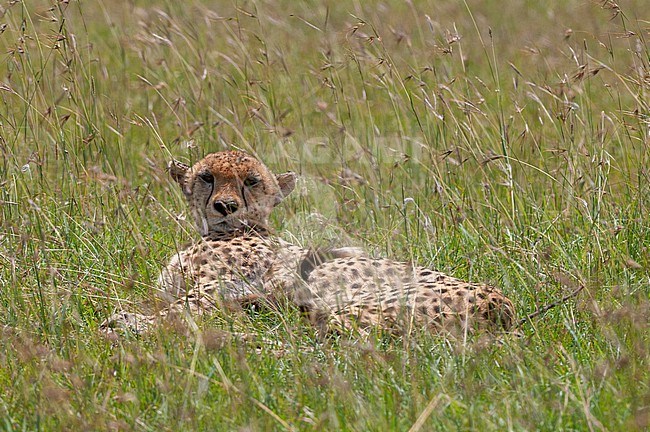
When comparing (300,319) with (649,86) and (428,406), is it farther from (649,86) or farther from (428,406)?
(649,86)

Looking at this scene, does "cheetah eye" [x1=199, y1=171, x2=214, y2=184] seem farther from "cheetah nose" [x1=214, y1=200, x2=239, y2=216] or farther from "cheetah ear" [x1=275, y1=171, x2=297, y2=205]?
"cheetah ear" [x1=275, y1=171, x2=297, y2=205]

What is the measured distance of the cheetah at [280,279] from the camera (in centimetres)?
369

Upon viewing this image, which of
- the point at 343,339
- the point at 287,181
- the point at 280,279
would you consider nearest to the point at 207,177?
the point at 287,181

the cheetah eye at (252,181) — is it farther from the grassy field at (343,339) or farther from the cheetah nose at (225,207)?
the grassy field at (343,339)

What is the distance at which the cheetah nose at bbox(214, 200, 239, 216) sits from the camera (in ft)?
15.8

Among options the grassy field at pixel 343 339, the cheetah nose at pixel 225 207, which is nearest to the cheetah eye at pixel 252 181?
the cheetah nose at pixel 225 207

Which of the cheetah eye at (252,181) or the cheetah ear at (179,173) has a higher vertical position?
the cheetah ear at (179,173)

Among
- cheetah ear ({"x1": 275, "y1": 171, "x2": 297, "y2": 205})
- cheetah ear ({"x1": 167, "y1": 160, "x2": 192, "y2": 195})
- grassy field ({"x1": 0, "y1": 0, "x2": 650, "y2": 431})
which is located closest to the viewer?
grassy field ({"x1": 0, "y1": 0, "x2": 650, "y2": 431})

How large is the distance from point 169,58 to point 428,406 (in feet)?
19.8

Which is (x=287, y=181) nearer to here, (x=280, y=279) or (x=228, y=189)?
(x=228, y=189)

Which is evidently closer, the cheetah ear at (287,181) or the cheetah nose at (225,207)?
the cheetah nose at (225,207)

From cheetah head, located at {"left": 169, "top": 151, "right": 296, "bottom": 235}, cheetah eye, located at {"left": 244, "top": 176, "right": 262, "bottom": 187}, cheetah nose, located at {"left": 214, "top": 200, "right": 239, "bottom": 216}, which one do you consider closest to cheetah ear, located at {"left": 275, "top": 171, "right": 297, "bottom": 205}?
cheetah head, located at {"left": 169, "top": 151, "right": 296, "bottom": 235}

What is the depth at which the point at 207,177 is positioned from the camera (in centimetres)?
489

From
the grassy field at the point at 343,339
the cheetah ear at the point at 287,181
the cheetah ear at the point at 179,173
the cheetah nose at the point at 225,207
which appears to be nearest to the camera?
the grassy field at the point at 343,339
